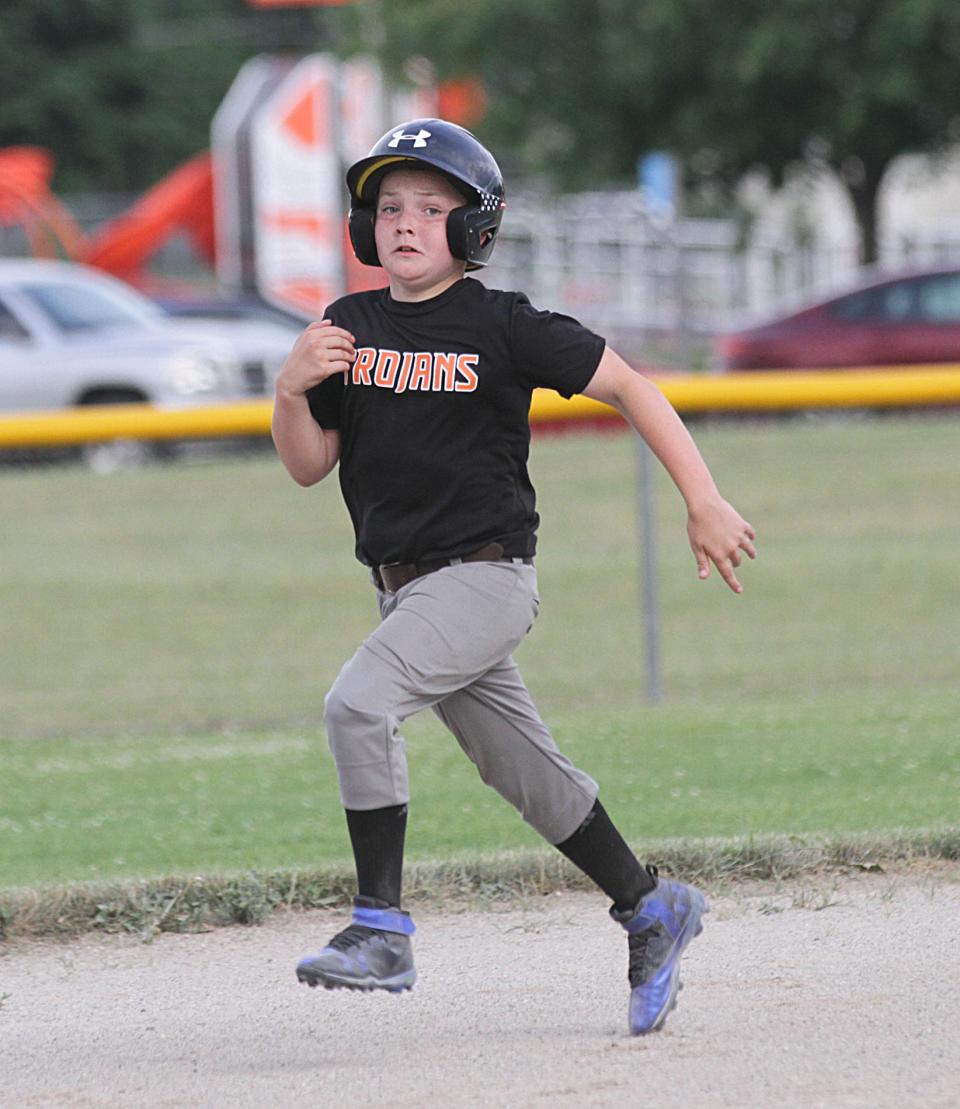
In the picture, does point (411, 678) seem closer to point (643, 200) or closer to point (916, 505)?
point (916, 505)

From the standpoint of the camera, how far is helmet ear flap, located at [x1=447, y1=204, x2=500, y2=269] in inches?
162

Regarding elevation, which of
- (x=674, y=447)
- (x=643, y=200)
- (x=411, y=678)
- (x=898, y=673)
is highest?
(x=643, y=200)

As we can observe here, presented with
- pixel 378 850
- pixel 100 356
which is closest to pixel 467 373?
pixel 378 850

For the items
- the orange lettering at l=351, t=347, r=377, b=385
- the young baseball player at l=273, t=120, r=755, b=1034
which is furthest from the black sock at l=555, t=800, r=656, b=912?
the orange lettering at l=351, t=347, r=377, b=385

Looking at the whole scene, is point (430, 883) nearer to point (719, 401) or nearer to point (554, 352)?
point (554, 352)

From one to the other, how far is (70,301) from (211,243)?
651 inches

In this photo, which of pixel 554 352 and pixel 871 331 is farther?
pixel 871 331

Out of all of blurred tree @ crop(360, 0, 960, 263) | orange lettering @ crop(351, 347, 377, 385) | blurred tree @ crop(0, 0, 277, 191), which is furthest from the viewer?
blurred tree @ crop(0, 0, 277, 191)

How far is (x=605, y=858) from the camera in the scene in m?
4.28

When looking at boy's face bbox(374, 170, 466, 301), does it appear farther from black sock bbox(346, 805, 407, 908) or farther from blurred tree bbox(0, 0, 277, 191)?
blurred tree bbox(0, 0, 277, 191)

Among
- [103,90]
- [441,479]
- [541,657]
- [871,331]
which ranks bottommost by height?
[541,657]

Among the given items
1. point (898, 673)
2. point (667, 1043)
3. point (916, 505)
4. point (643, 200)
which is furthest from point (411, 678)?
point (643, 200)

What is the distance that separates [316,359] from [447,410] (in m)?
0.28

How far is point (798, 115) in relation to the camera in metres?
24.8
